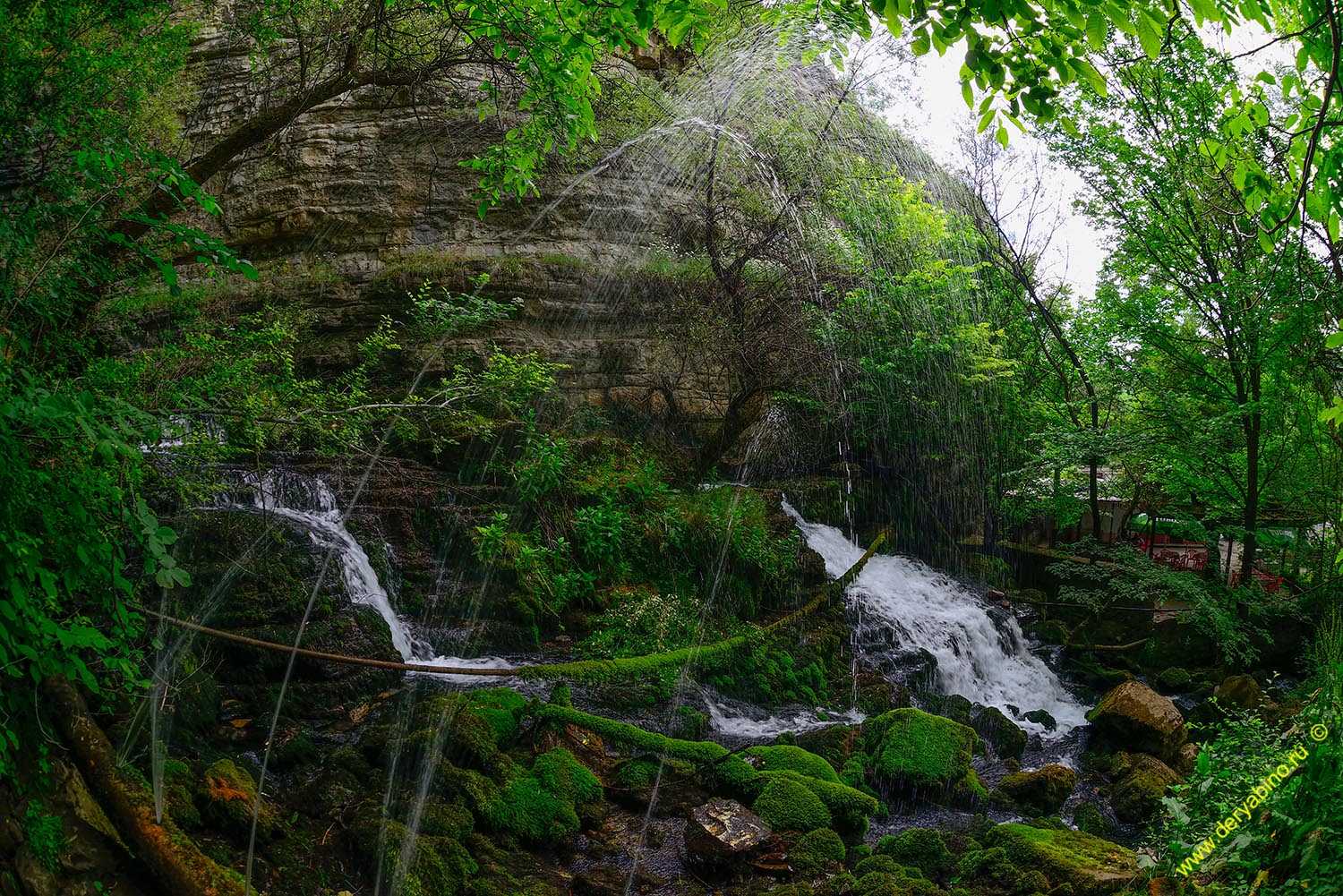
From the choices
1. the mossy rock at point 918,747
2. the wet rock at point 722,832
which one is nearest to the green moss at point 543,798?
the wet rock at point 722,832

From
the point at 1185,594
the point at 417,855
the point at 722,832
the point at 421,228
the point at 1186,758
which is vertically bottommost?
the point at 417,855

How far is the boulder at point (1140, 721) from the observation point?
320 inches

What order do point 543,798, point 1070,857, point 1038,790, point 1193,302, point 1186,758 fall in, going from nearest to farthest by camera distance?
point 1070,857, point 543,798, point 1038,790, point 1186,758, point 1193,302

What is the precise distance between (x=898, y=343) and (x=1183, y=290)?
413 cm

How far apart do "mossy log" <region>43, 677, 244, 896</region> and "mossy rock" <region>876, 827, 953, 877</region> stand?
428 cm

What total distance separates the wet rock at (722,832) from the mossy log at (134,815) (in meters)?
2.87

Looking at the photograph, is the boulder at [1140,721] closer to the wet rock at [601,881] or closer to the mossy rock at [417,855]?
the wet rock at [601,881]

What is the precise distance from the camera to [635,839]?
5801 mm

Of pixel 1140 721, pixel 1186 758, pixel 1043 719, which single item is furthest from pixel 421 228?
pixel 1186 758

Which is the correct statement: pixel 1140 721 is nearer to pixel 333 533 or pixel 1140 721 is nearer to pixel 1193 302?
pixel 1193 302

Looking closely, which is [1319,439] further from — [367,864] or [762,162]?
[367,864]

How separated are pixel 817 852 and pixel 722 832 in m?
0.70

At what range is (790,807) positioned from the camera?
6086mm

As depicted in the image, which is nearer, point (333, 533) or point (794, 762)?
point (794, 762)
